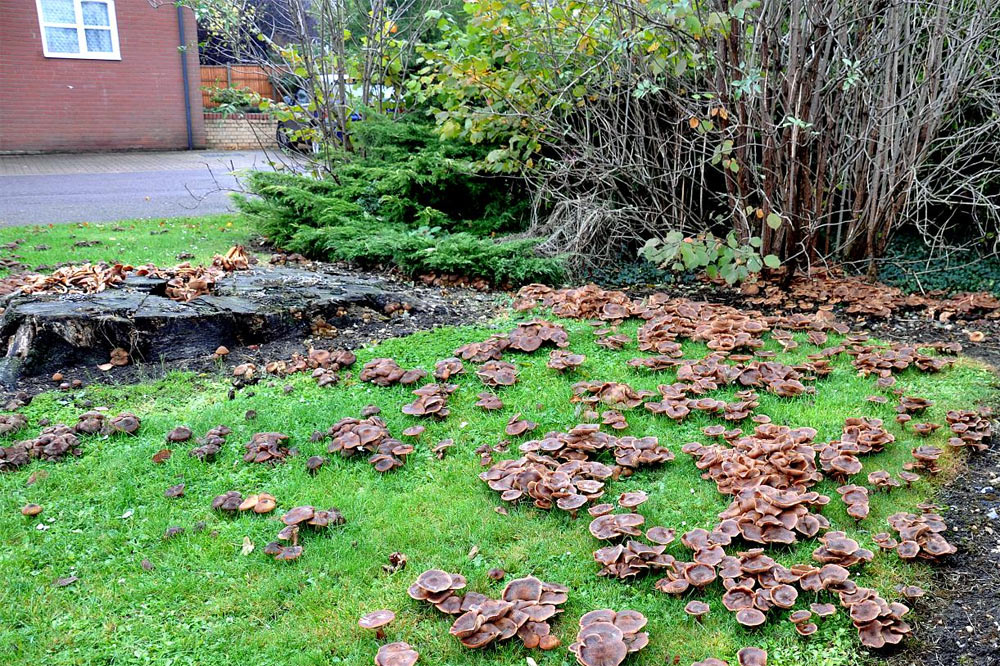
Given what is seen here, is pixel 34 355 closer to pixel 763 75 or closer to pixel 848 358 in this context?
pixel 848 358

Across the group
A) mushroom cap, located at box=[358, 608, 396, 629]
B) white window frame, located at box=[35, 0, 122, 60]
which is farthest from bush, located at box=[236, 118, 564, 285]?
white window frame, located at box=[35, 0, 122, 60]

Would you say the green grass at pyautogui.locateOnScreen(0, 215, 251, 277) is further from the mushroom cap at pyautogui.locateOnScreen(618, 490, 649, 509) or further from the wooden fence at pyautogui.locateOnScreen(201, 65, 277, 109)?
the wooden fence at pyautogui.locateOnScreen(201, 65, 277, 109)

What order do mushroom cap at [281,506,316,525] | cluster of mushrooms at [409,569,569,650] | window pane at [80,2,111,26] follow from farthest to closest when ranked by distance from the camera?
window pane at [80,2,111,26] < mushroom cap at [281,506,316,525] < cluster of mushrooms at [409,569,569,650]

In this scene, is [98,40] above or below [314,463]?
above

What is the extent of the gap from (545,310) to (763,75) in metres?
2.64

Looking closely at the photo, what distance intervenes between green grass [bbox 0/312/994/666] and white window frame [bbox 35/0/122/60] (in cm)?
1973

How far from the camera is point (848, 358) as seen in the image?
17.2ft

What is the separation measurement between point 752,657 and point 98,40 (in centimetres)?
2362

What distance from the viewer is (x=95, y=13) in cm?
2084

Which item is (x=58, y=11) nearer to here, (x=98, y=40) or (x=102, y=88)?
Answer: (x=98, y=40)

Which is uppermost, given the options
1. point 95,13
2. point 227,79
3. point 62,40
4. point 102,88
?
point 95,13

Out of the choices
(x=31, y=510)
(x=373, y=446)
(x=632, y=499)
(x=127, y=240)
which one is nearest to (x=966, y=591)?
(x=632, y=499)

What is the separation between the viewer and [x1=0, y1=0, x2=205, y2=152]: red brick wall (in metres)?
20.1

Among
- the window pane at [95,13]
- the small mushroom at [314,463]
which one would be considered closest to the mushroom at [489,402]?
the small mushroom at [314,463]
